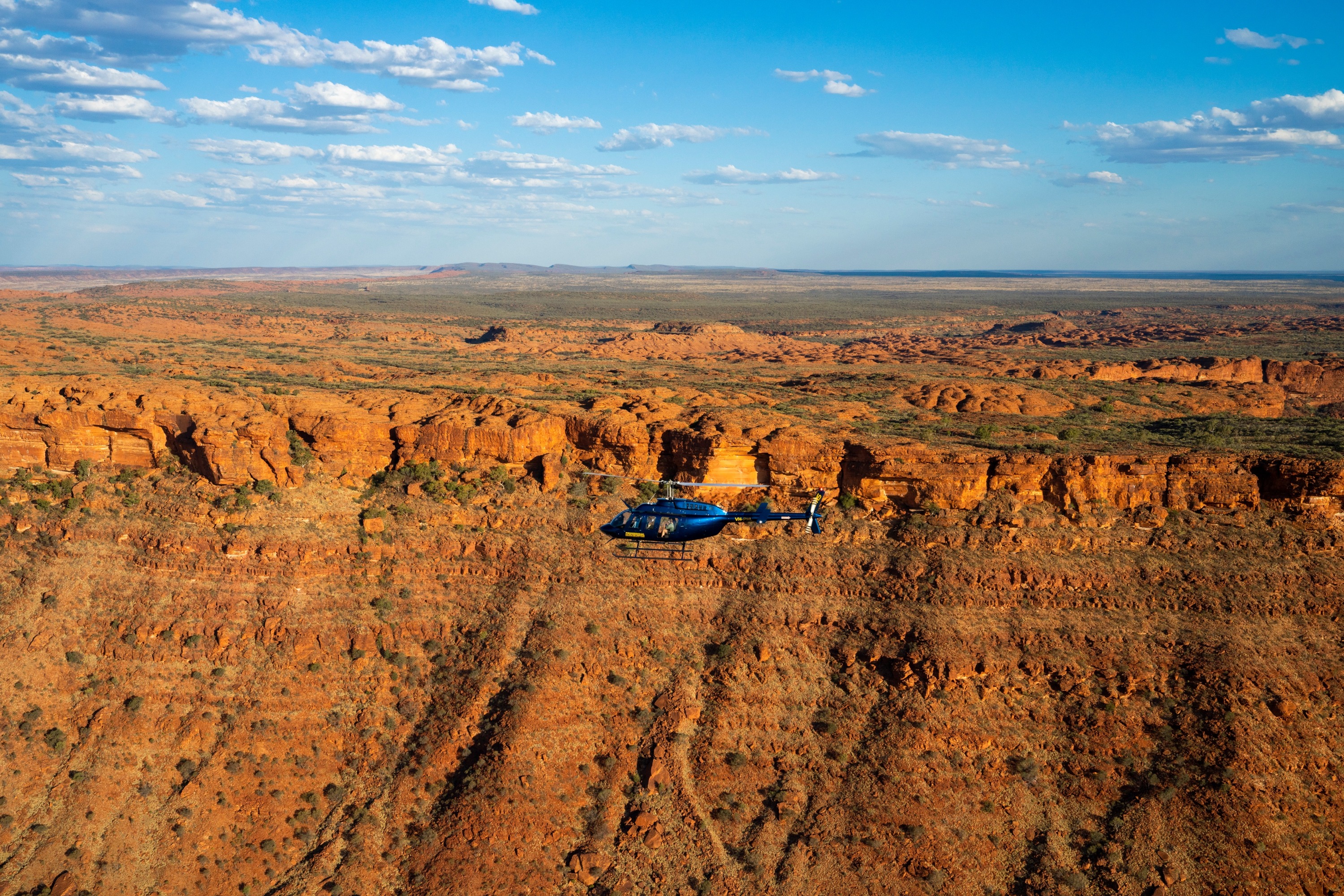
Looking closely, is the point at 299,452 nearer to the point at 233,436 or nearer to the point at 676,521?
the point at 233,436

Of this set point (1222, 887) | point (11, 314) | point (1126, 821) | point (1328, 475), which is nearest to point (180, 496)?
point (1126, 821)

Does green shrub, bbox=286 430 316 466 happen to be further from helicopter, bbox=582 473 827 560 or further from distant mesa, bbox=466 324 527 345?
distant mesa, bbox=466 324 527 345

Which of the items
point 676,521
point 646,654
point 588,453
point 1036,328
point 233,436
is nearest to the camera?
point 676,521

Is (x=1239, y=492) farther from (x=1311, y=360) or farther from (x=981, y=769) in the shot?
(x=1311, y=360)

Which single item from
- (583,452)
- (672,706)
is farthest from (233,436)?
(672,706)

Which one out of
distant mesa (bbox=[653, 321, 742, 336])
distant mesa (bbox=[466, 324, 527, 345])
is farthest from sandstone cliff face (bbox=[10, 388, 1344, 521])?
distant mesa (bbox=[653, 321, 742, 336])

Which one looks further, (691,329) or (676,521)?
(691,329)
